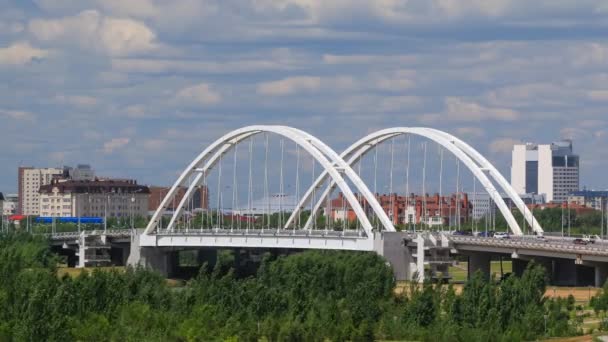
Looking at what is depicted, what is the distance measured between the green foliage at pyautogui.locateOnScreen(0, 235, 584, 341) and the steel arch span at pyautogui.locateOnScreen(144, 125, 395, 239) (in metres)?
34.8

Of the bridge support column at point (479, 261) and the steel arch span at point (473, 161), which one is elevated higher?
the steel arch span at point (473, 161)

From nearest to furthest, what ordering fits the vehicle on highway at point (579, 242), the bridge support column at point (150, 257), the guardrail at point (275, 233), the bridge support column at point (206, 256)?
the vehicle on highway at point (579, 242)
the guardrail at point (275, 233)
the bridge support column at point (150, 257)
the bridge support column at point (206, 256)

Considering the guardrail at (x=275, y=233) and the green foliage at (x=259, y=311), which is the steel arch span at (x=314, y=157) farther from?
the green foliage at (x=259, y=311)

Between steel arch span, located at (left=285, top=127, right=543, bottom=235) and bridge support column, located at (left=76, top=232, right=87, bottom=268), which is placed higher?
steel arch span, located at (left=285, top=127, right=543, bottom=235)

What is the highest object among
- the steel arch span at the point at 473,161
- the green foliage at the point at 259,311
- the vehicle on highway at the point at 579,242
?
the steel arch span at the point at 473,161

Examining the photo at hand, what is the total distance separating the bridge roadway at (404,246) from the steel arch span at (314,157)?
178 centimetres

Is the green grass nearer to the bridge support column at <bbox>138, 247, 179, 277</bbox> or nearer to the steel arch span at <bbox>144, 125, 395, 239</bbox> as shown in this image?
the steel arch span at <bbox>144, 125, 395, 239</bbox>

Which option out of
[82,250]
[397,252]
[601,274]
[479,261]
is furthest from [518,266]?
[82,250]

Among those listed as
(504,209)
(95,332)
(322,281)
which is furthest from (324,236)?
(95,332)

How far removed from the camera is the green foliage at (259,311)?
7838 centimetres

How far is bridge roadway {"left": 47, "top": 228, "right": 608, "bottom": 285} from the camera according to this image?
373 ft

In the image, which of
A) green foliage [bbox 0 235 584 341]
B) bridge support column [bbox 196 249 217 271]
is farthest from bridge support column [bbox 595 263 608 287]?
bridge support column [bbox 196 249 217 271]

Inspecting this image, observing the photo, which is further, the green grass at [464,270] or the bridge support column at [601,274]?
the green grass at [464,270]

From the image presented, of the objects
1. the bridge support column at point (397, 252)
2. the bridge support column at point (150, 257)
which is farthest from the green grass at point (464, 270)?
the bridge support column at point (150, 257)
